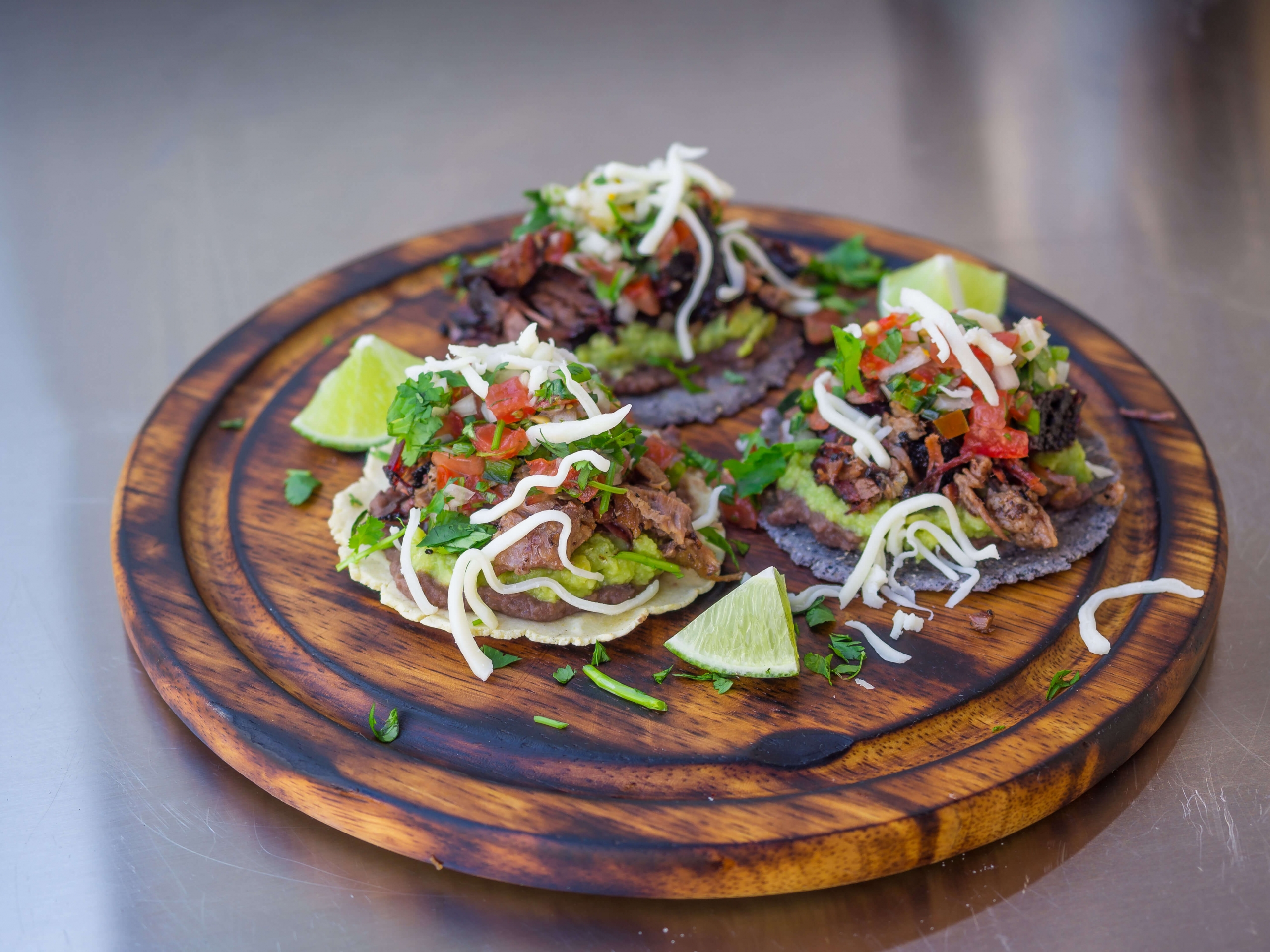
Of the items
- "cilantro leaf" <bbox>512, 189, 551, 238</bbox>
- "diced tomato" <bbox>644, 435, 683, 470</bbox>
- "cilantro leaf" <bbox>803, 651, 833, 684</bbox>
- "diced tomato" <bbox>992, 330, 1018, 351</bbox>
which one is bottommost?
"cilantro leaf" <bbox>803, 651, 833, 684</bbox>

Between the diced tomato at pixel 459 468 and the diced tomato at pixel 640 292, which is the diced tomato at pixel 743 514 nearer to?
the diced tomato at pixel 459 468

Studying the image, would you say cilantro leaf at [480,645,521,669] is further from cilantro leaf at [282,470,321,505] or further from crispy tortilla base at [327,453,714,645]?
cilantro leaf at [282,470,321,505]

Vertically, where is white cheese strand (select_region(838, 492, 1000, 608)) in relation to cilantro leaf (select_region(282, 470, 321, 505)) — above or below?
below

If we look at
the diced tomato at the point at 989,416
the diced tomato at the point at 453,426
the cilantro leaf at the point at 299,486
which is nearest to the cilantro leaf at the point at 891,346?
the diced tomato at the point at 989,416

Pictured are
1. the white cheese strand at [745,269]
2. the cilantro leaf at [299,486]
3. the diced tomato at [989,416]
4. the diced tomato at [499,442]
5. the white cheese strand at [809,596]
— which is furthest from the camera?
the white cheese strand at [745,269]

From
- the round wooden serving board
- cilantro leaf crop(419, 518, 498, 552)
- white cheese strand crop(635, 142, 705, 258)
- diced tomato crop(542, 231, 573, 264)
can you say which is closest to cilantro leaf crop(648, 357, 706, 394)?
white cheese strand crop(635, 142, 705, 258)

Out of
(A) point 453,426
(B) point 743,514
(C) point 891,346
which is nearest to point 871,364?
(C) point 891,346
